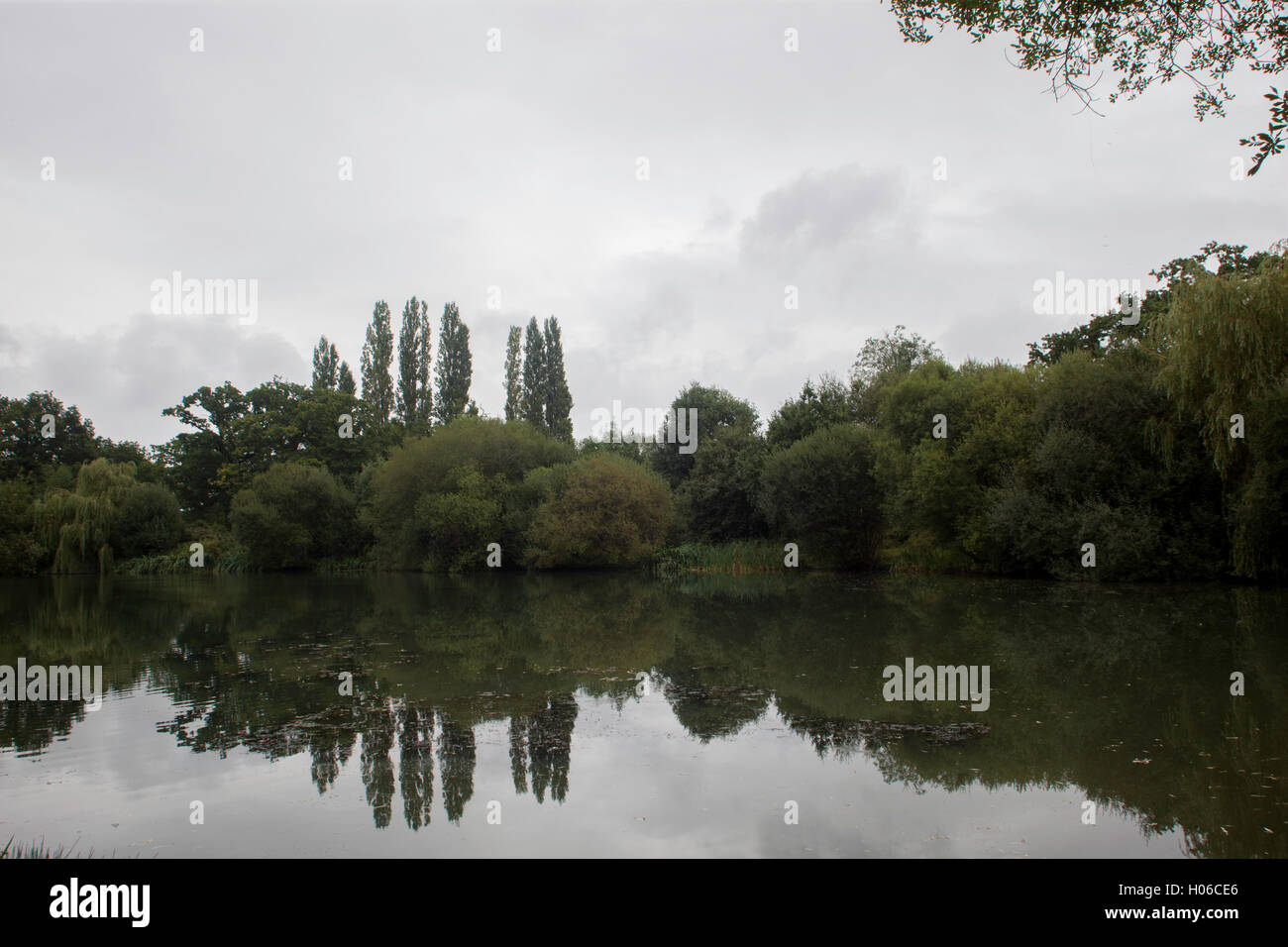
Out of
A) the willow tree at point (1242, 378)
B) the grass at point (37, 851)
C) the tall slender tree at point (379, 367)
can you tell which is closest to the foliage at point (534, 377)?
the tall slender tree at point (379, 367)

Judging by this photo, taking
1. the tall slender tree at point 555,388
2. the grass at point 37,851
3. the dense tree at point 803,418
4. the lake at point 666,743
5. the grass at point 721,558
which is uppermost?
the tall slender tree at point 555,388

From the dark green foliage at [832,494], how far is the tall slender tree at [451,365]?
28.3 meters

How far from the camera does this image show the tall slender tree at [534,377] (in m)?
58.9

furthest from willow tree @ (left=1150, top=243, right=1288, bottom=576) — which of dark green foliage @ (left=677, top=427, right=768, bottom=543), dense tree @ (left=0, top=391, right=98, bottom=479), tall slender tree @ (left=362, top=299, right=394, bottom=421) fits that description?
dense tree @ (left=0, top=391, right=98, bottom=479)

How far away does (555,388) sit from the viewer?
59.4 metres

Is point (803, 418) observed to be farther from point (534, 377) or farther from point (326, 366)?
point (326, 366)

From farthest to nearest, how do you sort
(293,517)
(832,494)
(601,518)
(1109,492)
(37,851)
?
(293,517) < (601,518) < (832,494) < (1109,492) < (37,851)

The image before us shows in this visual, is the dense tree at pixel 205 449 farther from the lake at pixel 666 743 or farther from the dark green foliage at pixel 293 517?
the lake at pixel 666 743

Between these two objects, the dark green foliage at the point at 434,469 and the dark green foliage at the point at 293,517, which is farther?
the dark green foliage at the point at 293,517

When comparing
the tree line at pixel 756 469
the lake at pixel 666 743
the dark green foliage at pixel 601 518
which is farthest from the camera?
the dark green foliage at pixel 601 518

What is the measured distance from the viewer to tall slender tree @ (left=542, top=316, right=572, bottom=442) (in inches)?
2318

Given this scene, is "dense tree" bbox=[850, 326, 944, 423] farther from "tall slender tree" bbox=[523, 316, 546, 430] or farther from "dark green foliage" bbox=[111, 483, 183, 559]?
"dark green foliage" bbox=[111, 483, 183, 559]

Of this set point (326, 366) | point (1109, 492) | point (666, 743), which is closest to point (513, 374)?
point (326, 366)

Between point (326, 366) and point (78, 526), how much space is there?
2245 cm
